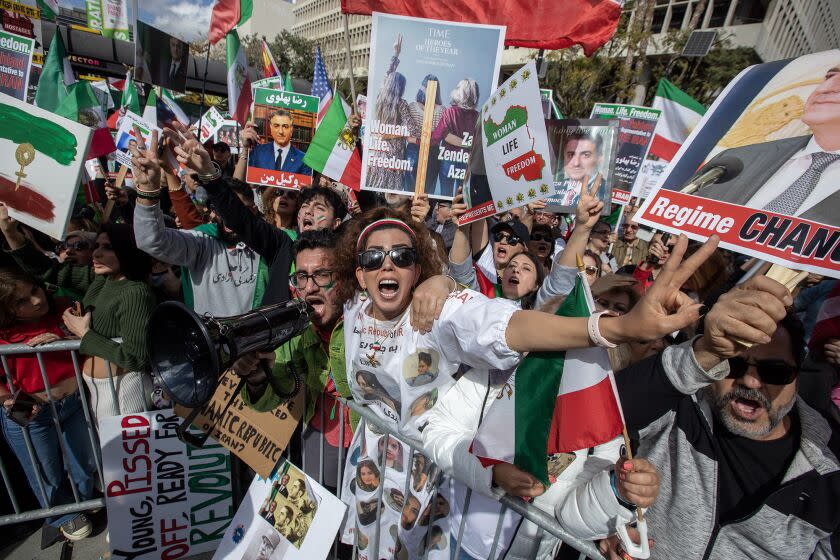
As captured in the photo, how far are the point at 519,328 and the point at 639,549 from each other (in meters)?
0.71

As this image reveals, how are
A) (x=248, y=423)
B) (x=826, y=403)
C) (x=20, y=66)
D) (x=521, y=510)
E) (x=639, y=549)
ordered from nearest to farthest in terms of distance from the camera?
(x=639, y=549), (x=521, y=510), (x=826, y=403), (x=248, y=423), (x=20, y=66)

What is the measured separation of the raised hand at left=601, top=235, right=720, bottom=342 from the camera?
968 mm

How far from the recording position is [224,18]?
6.34m

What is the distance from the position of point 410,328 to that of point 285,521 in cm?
125

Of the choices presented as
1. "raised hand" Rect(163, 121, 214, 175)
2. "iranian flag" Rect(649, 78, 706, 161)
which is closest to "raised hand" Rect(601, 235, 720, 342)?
"raised hand" Rect(163, 121, 214, 175)

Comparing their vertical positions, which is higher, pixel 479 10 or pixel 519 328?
pixel 479 10

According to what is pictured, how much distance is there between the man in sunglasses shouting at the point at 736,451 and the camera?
1.40m

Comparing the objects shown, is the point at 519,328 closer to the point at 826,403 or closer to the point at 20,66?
the point at 826,403

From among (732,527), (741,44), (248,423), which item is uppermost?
(741,44)

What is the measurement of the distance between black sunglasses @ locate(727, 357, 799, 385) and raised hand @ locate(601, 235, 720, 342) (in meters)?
0.80

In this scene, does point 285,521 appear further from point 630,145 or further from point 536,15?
point 630,145

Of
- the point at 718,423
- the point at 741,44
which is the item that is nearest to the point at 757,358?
the point at 718,423

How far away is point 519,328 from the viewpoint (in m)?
1.29

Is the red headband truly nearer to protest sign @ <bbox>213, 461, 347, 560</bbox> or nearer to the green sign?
protest sign @ <bbox>213, 461, 347, 560</bbox>
